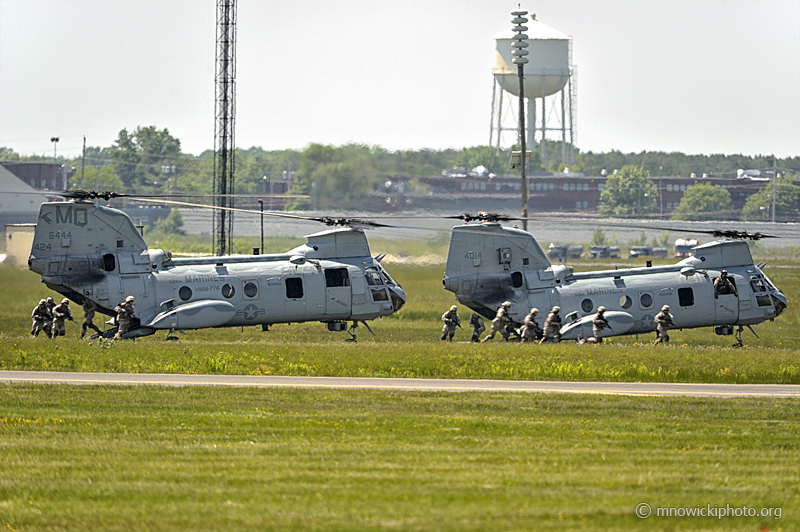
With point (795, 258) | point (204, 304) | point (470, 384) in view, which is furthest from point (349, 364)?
point (795, 258)

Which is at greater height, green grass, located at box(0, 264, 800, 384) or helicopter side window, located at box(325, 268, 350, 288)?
helicopter side window, located at box(325, 268, 350, 288)

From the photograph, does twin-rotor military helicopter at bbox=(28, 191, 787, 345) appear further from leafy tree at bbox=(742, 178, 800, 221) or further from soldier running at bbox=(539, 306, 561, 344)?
leafy tree at bbox=(742, 178, 800, 221)

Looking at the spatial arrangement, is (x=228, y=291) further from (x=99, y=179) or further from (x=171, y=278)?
(x=99, y=179)

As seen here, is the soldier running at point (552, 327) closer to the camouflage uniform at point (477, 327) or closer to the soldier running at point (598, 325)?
the soldier running at point (598, 325)

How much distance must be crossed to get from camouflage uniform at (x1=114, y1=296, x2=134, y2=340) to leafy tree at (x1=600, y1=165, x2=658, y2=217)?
3377 inches

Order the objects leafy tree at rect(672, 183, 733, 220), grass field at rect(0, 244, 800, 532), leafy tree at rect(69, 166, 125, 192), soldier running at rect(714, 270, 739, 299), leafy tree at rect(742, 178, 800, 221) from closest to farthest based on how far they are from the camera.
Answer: grass field at rect(0, 244, 800, 532)
soldier running at rect(714, 270, 739, 299)
leafy tree at rect(69, 166, 125, 192)
leafy tree at rect(742, 178, 800, 221)
leafy tree at rect(672, 183, 733, 220)

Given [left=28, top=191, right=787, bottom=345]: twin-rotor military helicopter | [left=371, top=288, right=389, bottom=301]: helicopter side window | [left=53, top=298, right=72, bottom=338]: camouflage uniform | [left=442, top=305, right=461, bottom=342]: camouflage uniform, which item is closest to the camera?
[left=28, top=191, right=787, bottom=345]: twin-rotor military helicopter

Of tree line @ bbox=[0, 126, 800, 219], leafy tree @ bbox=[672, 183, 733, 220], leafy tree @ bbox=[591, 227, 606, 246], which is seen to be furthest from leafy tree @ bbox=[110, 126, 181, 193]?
leafy tree @ bbox=[672, 183, 733, 220]

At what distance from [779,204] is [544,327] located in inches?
3321

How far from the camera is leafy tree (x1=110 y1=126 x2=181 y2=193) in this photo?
115 meters

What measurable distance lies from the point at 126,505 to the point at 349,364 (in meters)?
13.3

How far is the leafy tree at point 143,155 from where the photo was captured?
4532 inches

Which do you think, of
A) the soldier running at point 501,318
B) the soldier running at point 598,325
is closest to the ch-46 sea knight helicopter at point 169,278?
the soldier running at point 501,318

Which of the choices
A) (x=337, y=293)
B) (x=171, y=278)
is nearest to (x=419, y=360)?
(x=337, y=293)
